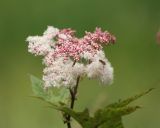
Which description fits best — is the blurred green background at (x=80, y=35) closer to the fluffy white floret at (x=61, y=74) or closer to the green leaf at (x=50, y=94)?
the green leaf at (x=50, y=94)

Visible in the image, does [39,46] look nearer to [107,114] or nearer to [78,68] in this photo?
[78,68]

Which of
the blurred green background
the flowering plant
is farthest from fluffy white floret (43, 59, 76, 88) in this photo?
the blurred green background

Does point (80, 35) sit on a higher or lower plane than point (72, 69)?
higher

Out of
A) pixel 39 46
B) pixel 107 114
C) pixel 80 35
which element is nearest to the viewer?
pixel 107 114

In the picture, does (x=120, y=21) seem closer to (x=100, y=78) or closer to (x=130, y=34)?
(x=130, y=34)

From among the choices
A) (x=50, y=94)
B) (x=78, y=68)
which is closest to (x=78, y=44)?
(x=78, y=68)

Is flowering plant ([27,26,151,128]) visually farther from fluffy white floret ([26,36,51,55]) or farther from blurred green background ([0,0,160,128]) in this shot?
blurred green background ([0,0,160,128])
